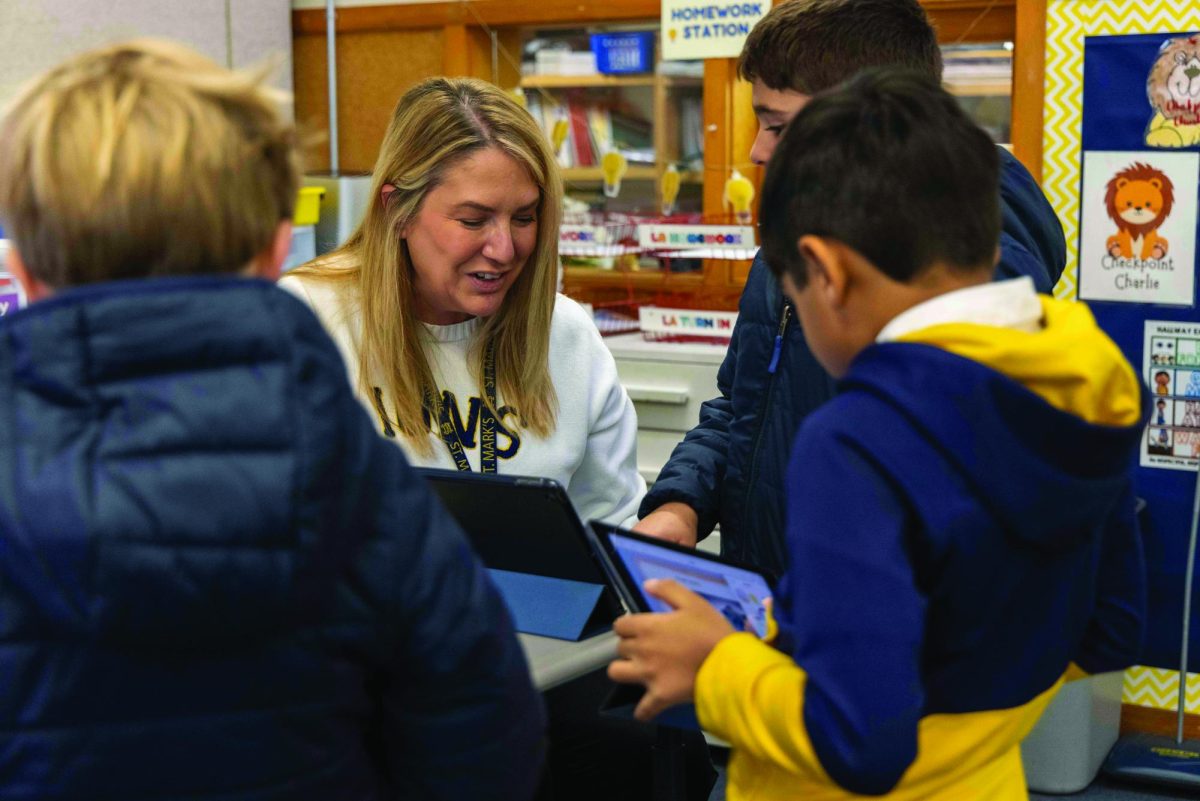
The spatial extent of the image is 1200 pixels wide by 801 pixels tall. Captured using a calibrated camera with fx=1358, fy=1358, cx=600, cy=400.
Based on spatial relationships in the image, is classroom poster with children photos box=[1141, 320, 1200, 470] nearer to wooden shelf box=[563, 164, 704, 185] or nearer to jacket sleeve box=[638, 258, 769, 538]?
wooden shelf box=[563, 164, 704, 185]

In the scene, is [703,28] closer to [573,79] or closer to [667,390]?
[573,79]

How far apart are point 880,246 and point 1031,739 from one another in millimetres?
2220

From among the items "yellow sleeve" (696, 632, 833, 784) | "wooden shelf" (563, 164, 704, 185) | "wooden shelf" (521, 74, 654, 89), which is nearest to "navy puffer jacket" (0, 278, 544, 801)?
"yellow sleeve" (696, 632, 833, 784)

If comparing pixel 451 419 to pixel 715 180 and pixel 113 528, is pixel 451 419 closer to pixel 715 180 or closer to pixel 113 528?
pixel 113 528

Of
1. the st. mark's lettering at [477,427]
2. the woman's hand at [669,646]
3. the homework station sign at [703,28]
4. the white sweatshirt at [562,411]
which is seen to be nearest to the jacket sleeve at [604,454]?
the white sweatshirt at [562,411]

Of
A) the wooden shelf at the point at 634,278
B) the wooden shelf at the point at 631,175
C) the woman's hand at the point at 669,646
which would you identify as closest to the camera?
the woman's hand at the point at 669,646

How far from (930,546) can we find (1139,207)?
2184 millimetres

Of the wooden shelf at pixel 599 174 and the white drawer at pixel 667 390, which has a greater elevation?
the wooden shelf at pixel 599 174

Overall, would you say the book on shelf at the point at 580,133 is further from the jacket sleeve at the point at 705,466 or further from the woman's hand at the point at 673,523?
the woman's hand at the point at 673,523

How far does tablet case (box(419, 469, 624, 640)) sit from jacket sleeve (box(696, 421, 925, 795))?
0.41 metres

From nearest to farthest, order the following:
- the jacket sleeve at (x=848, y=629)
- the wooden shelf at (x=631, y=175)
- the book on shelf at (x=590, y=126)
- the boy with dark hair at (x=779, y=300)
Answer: the jacket sleeve at (x=848, y=629), the boy with dark hair at (x=779, y=300), the wooden shelf at (x=631, y=175), the book on shelf at (x=590, y=126)

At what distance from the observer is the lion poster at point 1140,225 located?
277 centimetres

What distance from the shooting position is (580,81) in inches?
144

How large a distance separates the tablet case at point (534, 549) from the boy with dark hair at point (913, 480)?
32cm
